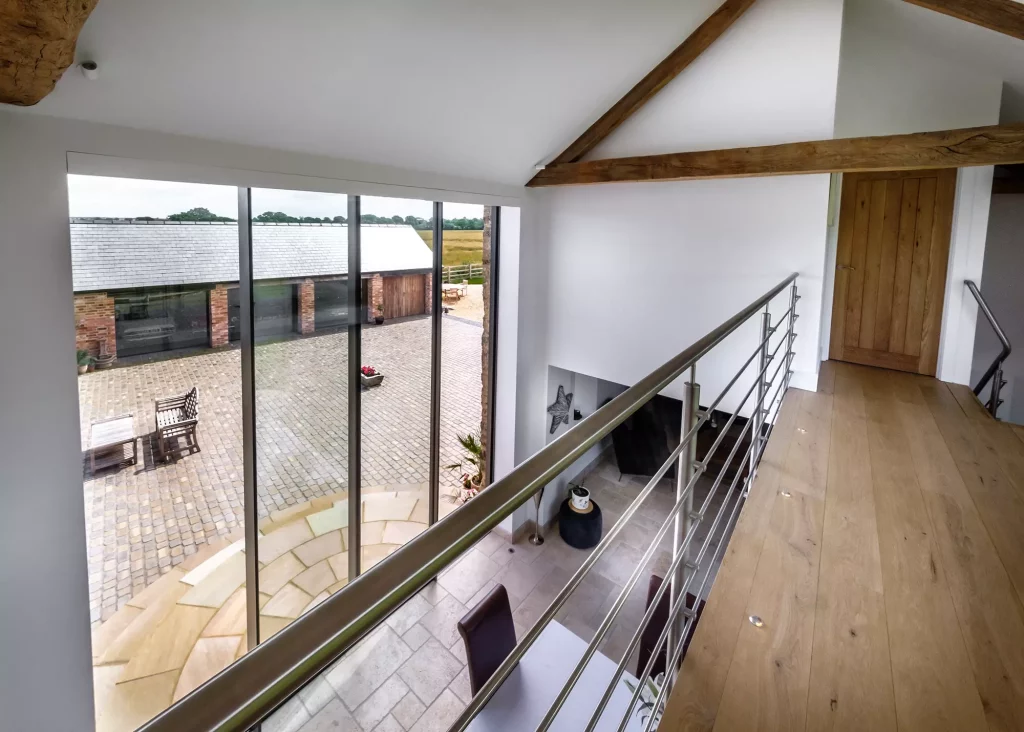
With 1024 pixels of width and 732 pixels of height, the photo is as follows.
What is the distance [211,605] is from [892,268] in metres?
5.36

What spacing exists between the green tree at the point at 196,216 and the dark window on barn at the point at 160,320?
36 centimetres

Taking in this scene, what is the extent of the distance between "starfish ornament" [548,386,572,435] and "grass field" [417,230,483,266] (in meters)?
1.61

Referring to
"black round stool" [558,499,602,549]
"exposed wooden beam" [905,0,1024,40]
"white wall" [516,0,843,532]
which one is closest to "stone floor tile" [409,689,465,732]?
"black round stool" [558,499,602,549]

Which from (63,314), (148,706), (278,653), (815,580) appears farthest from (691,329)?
(148,706)

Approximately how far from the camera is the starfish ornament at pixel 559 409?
521 centimetres

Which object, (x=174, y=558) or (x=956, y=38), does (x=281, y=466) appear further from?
(x=956, y=38)

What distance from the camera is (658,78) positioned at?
3.52m

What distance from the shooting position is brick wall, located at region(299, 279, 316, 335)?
3.24m

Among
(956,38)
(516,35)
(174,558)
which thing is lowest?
(174,558)

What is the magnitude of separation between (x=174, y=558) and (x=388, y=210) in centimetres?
251

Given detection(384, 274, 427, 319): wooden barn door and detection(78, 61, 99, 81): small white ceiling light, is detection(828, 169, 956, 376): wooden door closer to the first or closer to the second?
detection(384, 274, 427, 319): wooden barn door

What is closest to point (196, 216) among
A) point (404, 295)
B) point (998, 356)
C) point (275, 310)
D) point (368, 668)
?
point (275, 310)

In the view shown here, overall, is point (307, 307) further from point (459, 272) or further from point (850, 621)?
→ point (850, 621)

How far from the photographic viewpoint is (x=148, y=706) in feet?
9.63
